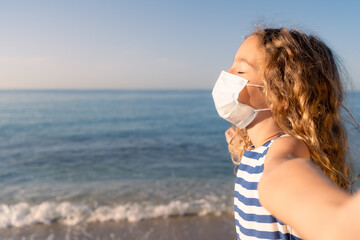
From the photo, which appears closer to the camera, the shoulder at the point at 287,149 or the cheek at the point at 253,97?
the shoulder at the point at 287,149

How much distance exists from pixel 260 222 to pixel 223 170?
27.1 ft

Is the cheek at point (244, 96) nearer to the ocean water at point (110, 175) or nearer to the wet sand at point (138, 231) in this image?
the ocean water at point (110, 175)

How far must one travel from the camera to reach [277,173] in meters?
1.03

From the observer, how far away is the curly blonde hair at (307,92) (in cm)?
175

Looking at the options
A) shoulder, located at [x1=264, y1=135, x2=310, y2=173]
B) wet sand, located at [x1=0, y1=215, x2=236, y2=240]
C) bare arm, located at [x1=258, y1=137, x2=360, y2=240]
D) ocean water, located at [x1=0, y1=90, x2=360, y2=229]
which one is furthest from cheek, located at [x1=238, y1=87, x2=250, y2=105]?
wet sand, located at [x1=0, y1=215, x2=236, y2=240]

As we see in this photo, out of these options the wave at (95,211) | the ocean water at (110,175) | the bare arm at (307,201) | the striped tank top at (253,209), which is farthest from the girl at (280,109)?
the wave at (95,211)

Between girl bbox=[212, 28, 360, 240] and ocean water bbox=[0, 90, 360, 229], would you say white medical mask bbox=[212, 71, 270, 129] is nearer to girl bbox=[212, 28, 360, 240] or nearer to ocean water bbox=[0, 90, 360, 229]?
girl bbox=[212, 28, 360, 240]

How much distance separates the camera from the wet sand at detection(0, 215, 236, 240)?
17.6ft

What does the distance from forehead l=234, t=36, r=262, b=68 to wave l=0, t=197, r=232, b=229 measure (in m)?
4.69

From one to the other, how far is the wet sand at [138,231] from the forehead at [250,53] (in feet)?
13.2

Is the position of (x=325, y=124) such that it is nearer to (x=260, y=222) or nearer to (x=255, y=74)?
(x=255, y=74)

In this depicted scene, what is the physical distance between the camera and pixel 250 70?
1.95m

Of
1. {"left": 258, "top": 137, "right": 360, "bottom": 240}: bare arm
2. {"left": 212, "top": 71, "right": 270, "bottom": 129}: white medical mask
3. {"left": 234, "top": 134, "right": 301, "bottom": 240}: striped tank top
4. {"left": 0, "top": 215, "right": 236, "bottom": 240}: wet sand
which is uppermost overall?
{"left": 212, "top": 71, "right": 270, "bottom": 129}: white medical mask

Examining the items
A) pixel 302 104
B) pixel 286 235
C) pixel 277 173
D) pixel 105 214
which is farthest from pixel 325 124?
pixel 105 214
